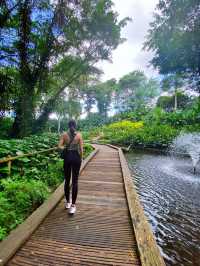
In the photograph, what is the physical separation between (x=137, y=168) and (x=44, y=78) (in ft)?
26.1

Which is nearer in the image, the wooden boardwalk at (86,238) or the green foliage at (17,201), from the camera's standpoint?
the wooden boardwalk at (86,238)

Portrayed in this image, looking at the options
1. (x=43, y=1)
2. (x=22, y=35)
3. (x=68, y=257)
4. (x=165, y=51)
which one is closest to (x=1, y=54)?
(x=22, y=35)

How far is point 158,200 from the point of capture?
569 cm

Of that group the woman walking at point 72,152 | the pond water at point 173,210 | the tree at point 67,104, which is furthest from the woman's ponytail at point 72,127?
the tree at point 67,104

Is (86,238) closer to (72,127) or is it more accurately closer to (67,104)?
(72,127)

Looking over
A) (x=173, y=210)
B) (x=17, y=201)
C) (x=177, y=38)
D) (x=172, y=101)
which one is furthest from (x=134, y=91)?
(x=17, y=201)

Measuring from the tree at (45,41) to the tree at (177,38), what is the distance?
192 inches

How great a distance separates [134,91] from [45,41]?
39798 millimetres

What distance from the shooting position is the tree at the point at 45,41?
10.0 metres

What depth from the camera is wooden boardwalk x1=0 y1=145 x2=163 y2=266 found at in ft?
7.54

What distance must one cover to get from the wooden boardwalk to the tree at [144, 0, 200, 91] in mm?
7839

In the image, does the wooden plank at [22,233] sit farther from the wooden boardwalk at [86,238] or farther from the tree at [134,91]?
the tree at [134,91]

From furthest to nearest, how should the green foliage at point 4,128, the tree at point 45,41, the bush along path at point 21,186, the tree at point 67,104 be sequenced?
1. the tree at point 67,104
2. the green foliage at point 4,128
3. the tree at point 45,41
4. the bush along path at point 21,186

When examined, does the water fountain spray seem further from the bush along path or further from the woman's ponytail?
the woman's ponytail
